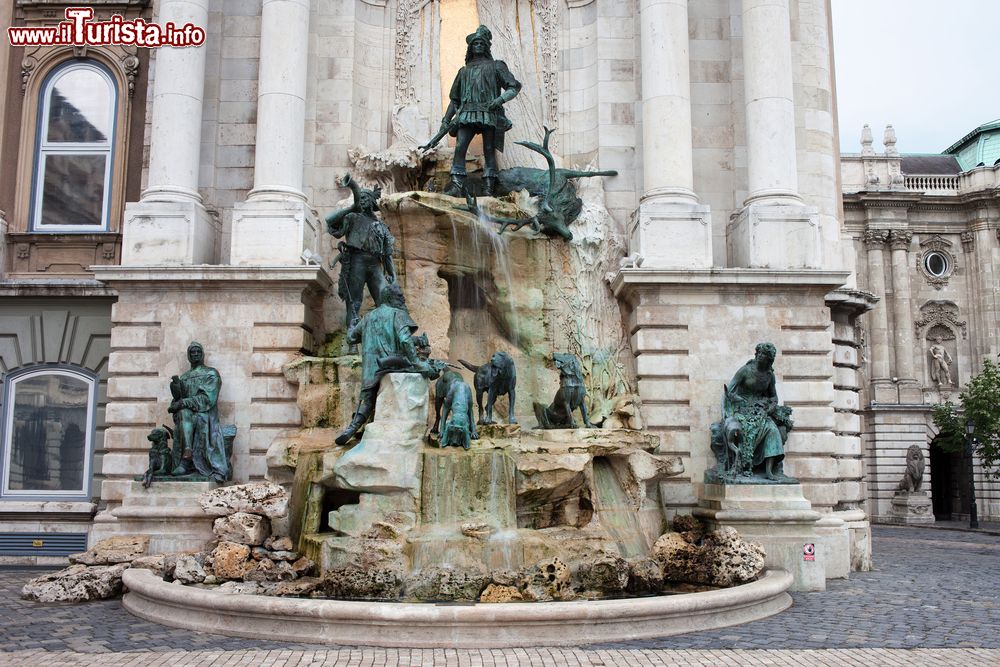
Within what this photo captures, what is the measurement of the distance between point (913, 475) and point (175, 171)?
3781 cm

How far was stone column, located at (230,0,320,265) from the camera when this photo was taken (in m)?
16.1

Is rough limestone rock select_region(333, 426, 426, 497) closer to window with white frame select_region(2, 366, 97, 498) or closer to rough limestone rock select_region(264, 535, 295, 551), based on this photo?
rough limestone rock select_region(264, 535, 295, 551)

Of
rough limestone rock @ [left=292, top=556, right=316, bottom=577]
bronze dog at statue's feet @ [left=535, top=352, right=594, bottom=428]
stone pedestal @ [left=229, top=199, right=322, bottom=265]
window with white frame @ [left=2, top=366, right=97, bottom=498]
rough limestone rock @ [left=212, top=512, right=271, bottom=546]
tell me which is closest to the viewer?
rough limestone rock @ [left=292, top=556, right=316, bottom=577]

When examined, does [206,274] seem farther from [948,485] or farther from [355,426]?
[948,485]

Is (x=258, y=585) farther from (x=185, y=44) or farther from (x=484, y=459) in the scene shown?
(x=185, y=44)

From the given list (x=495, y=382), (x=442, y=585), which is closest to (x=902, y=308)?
(x=495, y=382)

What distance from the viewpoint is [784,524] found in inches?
541

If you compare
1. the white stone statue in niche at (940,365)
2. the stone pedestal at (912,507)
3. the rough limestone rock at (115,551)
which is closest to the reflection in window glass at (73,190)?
the rough limestone rock at (115,551)

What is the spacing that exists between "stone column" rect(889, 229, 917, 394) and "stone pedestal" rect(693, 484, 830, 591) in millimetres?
35722

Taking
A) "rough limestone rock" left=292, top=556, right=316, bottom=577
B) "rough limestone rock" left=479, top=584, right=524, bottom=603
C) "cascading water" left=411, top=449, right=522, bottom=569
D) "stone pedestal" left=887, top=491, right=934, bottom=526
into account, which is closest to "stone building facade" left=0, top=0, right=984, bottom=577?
"rough limestone rock" left=292, top=556, right=316, bottom=577

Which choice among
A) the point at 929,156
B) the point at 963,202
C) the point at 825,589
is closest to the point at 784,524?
the point at 825,589

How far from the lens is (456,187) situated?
17547 millimetres

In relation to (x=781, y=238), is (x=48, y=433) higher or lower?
lower

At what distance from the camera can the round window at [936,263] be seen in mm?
48656
